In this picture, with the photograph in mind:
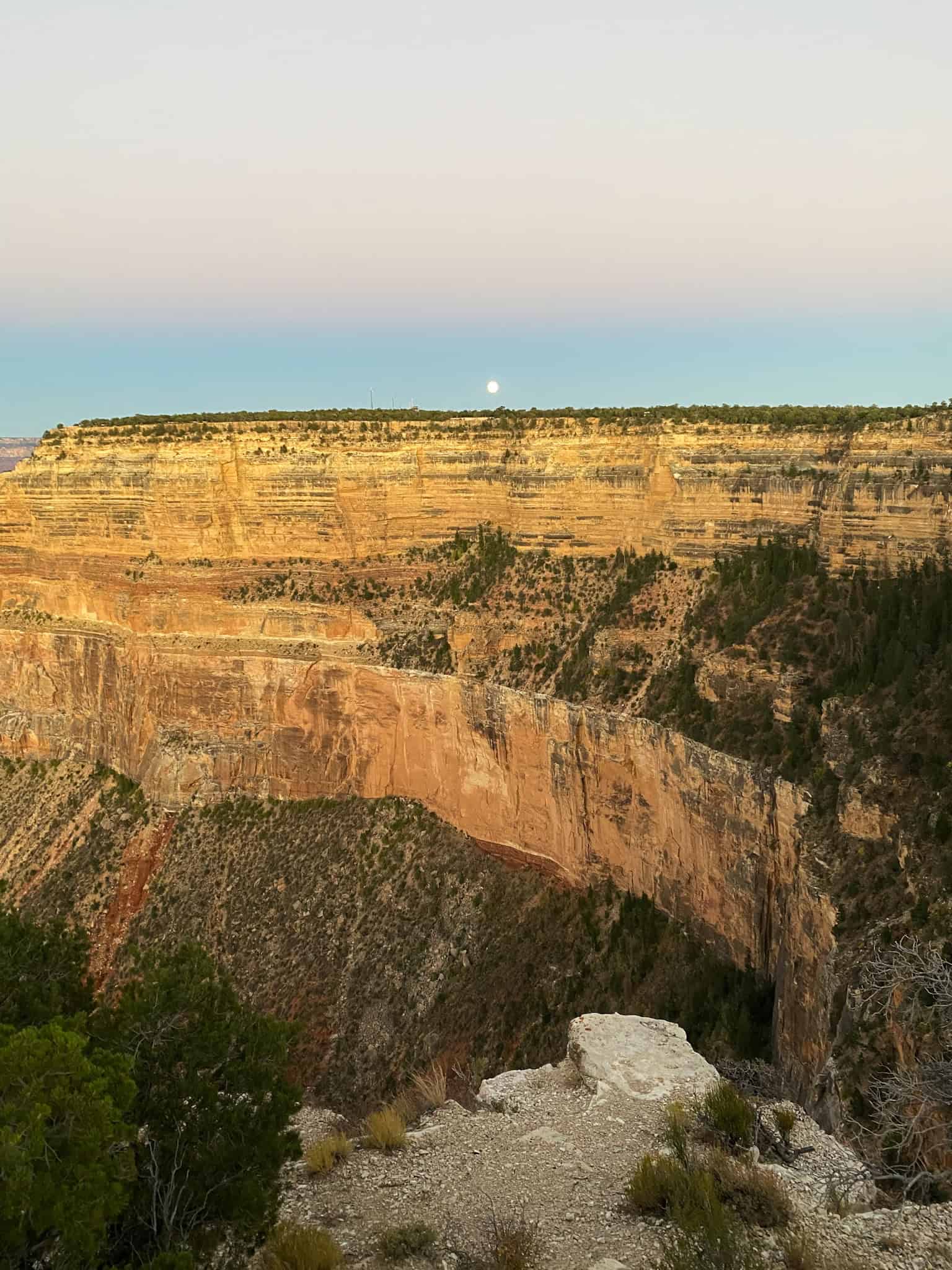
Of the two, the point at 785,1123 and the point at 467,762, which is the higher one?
the point at 467,762

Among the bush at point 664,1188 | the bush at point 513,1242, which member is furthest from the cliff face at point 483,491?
the bush at point 513,1242

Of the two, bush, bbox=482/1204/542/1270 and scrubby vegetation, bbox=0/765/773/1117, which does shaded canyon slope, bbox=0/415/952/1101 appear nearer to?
scrubby vegetation, bbox=0/765/773/1117

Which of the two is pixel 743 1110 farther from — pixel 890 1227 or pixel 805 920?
pixel 805 920

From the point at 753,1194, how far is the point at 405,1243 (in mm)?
5289

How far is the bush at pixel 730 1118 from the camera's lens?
17656 millimetres

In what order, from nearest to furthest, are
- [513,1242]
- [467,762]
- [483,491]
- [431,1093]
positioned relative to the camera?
[513,1242]
[431,1093]
[467,762]
[483,491]

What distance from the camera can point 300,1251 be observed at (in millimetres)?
14602

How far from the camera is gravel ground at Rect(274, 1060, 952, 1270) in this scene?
48.0 feet

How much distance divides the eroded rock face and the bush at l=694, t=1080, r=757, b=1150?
6.57ft

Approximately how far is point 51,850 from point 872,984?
4745 centimetres

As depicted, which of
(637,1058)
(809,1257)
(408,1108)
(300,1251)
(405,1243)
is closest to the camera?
(809,1257)

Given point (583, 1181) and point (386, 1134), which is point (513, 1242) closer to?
point (583, 1181)

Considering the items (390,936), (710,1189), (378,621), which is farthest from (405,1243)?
(378,621)

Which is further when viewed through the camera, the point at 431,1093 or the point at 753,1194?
the point at 431,1093
